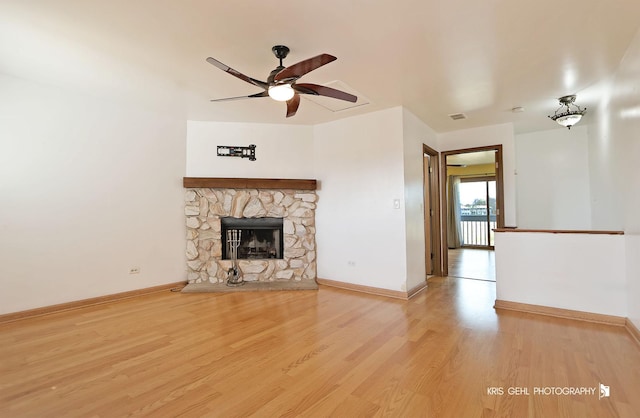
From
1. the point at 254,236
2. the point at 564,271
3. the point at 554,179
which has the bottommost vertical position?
the point at 564,271

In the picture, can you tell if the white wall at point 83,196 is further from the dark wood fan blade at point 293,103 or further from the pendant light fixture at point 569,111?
the pendant light fixture at point 569,111

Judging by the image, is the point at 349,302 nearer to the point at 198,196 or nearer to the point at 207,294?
the point at 207,294

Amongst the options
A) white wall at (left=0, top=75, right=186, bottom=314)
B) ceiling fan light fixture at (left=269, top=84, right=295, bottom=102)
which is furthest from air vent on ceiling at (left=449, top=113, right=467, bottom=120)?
white wall at (left=0, top=75, right=186, bottom=314)

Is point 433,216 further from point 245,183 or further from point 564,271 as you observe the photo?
point 245,183

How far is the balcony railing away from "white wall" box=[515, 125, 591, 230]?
13.1ft

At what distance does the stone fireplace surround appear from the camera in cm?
450

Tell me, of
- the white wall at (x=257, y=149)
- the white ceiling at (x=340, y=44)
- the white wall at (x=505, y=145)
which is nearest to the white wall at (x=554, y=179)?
the white wall at (x=505, y=145)

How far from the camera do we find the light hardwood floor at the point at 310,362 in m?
1.72

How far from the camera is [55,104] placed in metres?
3.38

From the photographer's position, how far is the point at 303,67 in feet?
7.06

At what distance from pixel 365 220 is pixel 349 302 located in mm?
1175

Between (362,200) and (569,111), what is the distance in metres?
2.97

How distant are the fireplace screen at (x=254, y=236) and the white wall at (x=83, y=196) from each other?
2.24 ft

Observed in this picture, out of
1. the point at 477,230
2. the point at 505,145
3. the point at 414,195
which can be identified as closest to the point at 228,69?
the point at 414,195
